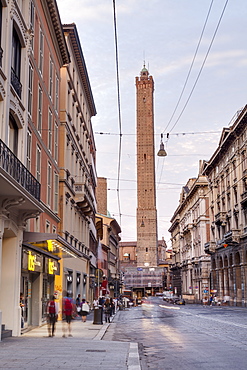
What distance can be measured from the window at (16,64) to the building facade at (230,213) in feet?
124

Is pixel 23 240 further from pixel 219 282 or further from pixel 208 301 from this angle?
pixel 208 301

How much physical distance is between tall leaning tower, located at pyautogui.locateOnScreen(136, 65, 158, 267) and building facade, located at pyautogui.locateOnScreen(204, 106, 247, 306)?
175 ft

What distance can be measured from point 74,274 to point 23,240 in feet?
57.8

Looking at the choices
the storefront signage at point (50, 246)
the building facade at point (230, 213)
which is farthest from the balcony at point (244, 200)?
the storefront signage at point (50, 246)

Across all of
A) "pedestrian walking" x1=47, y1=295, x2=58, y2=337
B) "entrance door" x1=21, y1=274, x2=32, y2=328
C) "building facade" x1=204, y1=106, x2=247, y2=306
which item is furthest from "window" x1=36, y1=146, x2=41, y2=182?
A: "building facade" x1=204, y1=106, x2=247, y2=306

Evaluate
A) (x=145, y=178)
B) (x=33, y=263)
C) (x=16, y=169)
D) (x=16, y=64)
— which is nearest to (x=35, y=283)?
(x=33, y=263)

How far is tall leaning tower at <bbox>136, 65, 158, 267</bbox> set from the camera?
13138 cm

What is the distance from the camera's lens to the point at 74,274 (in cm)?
3750

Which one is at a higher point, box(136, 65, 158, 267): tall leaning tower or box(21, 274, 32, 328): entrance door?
box(136, 65, 158, 267): tall leaning tower

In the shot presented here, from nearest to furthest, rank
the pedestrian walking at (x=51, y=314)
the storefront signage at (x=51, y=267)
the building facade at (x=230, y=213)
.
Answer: the pedestrian walking at (x=51, y=314)
the storefront signage at (x=51, y=267)
the building facade at (x=230, y=213)

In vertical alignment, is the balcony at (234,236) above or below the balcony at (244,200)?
below

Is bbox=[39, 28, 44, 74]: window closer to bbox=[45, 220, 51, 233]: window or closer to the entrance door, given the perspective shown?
bbox=[45, 220, 51, 233]: window

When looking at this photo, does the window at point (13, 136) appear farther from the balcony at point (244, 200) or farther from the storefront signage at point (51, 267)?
the balcony at point (244, 200)

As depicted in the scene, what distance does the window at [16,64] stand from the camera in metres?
19.2
